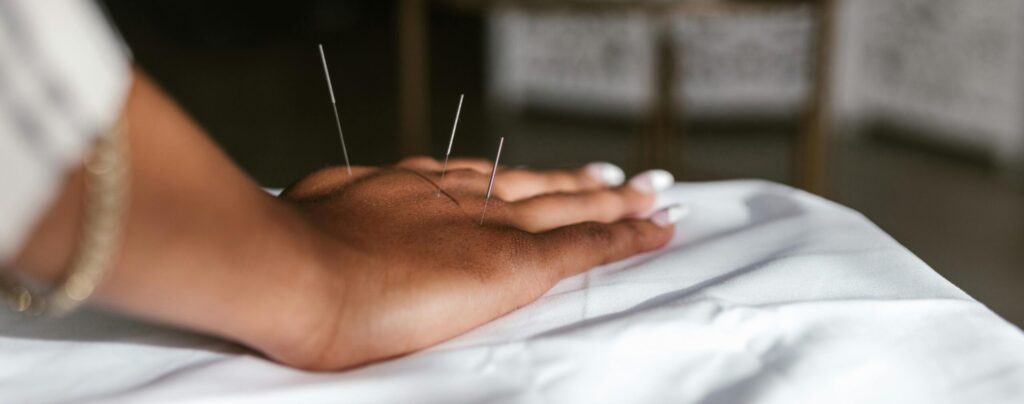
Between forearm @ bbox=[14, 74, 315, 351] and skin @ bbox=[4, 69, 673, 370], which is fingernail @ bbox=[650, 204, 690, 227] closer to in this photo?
skin @ bbox=[4, 69, 673, 370]

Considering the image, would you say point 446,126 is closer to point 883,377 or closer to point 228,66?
point 228,66

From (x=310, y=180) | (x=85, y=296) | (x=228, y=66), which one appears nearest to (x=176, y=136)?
(x=85, y=296)

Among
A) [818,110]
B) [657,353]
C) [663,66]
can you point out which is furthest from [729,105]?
[657,353]

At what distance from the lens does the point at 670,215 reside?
733 millimetres

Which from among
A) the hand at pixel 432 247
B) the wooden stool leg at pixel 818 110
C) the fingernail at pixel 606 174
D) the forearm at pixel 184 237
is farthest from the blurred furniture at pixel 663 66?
the forearm at pixel 184 237

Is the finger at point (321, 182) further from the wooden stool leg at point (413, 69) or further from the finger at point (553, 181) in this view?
the wooden stool leg at point (413, 69)

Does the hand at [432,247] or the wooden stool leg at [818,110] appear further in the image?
the wooden stool leg at [818,110]

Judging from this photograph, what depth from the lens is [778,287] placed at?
55 cm

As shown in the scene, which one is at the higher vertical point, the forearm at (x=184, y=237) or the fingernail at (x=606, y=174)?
the forearm at (x=184, y=237)

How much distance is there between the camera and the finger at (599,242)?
24.0 inches

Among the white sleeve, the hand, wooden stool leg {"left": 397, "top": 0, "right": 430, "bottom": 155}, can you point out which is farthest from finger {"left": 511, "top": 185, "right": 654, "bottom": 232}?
wooden stool leg {"left": 397, "top": 0, "right": 430, "bottom": 155}

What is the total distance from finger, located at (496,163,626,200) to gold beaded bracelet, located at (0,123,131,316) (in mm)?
373

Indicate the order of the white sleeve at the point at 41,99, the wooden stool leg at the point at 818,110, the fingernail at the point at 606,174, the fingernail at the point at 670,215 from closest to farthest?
the white sleeve at the point at 41,99, the fingernail at the point at 670,215, the fingernail at the point at 606,174, the wooden stool leg at the point at 818,110

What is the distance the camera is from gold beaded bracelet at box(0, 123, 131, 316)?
384 mm
